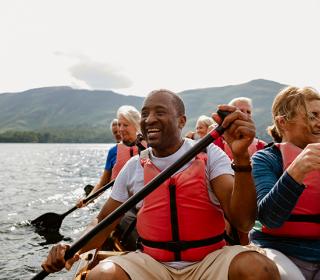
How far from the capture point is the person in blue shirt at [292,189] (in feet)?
8.43

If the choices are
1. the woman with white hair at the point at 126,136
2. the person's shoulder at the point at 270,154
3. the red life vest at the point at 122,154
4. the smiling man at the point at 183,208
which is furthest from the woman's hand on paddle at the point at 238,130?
the red life vest at the point at 122,154

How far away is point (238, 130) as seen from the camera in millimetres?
2537

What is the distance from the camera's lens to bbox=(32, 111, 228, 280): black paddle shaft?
2.64 meters

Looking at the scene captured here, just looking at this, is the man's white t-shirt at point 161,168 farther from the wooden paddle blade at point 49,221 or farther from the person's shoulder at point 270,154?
the wooden paddle blade at point 49,221

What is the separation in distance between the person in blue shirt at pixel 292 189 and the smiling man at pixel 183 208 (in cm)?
23

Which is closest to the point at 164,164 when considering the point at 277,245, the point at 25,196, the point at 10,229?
the point at 277,245

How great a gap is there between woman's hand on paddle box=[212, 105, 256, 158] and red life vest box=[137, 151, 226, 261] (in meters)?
0.54

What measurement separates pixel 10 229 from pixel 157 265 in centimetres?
1037

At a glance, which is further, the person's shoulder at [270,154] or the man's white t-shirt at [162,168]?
the person's shoulder at [270,154]

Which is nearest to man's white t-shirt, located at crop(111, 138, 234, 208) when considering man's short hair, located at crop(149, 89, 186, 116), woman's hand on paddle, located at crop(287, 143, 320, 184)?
man's short hair, located at crop(149, 89, 186, 116)

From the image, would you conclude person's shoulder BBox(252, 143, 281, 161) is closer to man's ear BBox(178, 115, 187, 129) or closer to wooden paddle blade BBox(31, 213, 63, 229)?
man's ear BBox(178, 115, 187, 129)

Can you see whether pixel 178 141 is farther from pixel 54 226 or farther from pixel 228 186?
pixel 54 226

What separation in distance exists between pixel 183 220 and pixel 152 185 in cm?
41

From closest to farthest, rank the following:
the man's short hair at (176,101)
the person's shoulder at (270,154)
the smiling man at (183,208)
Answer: the smiling man at (183,208) → the person's shoulder at (270,154) → the man's short hair at (176,101)
